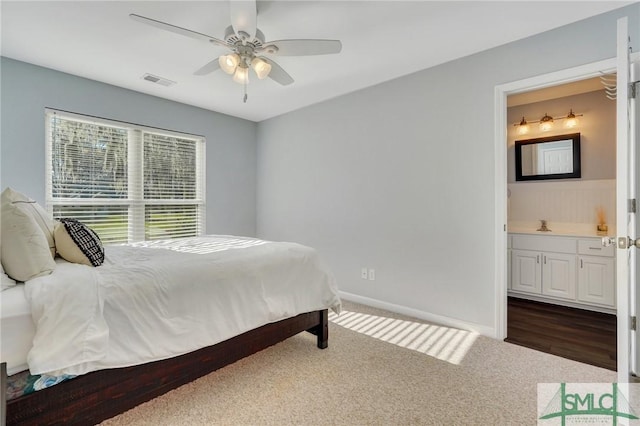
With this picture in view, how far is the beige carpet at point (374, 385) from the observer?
1668 millimetres

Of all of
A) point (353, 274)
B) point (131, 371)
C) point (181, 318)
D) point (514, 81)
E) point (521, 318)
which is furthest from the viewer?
point (353, 274)

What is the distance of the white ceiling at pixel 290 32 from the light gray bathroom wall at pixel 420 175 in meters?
0.19

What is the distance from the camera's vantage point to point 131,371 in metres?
1.50

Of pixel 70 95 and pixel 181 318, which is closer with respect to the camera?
pixel 181 318

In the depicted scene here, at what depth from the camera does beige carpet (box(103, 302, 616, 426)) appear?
5.47 ft

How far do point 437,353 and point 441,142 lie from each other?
1.89 metres

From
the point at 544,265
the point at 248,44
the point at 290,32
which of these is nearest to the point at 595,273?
the point at 544,265

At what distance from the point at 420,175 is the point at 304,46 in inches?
67.3

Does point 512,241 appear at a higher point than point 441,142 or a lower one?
lower

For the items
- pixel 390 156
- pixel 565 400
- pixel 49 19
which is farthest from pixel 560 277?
Result: pixel 49 19

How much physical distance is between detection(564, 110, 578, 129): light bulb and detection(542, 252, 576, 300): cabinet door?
158 centimetres

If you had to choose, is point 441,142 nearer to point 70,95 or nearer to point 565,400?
point 565,400

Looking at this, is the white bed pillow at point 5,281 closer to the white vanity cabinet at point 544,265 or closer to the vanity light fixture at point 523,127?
the white vanity cabinet at point 544,265

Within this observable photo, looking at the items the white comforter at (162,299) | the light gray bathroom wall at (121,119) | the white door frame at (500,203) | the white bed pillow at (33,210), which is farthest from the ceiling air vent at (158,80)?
the white door frame at (500,203)
